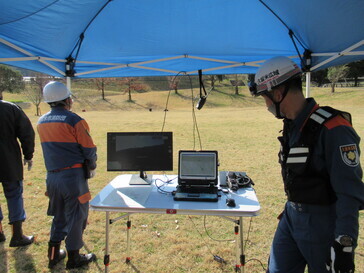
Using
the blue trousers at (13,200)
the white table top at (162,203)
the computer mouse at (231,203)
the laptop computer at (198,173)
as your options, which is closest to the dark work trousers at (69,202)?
the white table top at (162,203)

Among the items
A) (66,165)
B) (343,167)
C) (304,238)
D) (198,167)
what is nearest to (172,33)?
(198,167)

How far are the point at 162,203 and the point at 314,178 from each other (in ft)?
5.51

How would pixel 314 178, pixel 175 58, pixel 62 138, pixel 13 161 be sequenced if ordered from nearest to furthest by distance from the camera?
1. pixel 314 178
2. pixel 62 138
3. pixel 13 161
4. pixel 175 58

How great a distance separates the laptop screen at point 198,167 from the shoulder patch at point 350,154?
173cm

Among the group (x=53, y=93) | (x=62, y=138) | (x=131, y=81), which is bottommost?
(x=62, y=138)

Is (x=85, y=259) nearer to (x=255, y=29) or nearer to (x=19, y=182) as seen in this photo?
(x=19, y=182)

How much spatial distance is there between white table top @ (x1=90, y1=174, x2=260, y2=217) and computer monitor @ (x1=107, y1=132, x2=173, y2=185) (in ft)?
1.23

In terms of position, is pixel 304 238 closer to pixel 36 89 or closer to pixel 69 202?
pixel 69 202

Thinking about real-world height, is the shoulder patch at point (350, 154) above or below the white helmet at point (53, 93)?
below

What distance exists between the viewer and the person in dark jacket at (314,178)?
67.8 inches

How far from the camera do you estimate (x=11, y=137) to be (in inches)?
159

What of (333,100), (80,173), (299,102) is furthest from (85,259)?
(333,100)

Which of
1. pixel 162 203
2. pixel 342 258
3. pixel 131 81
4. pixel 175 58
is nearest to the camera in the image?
pixel 342 258

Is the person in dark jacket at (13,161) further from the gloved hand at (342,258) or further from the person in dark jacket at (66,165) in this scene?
the gloved hand at (342,258)
